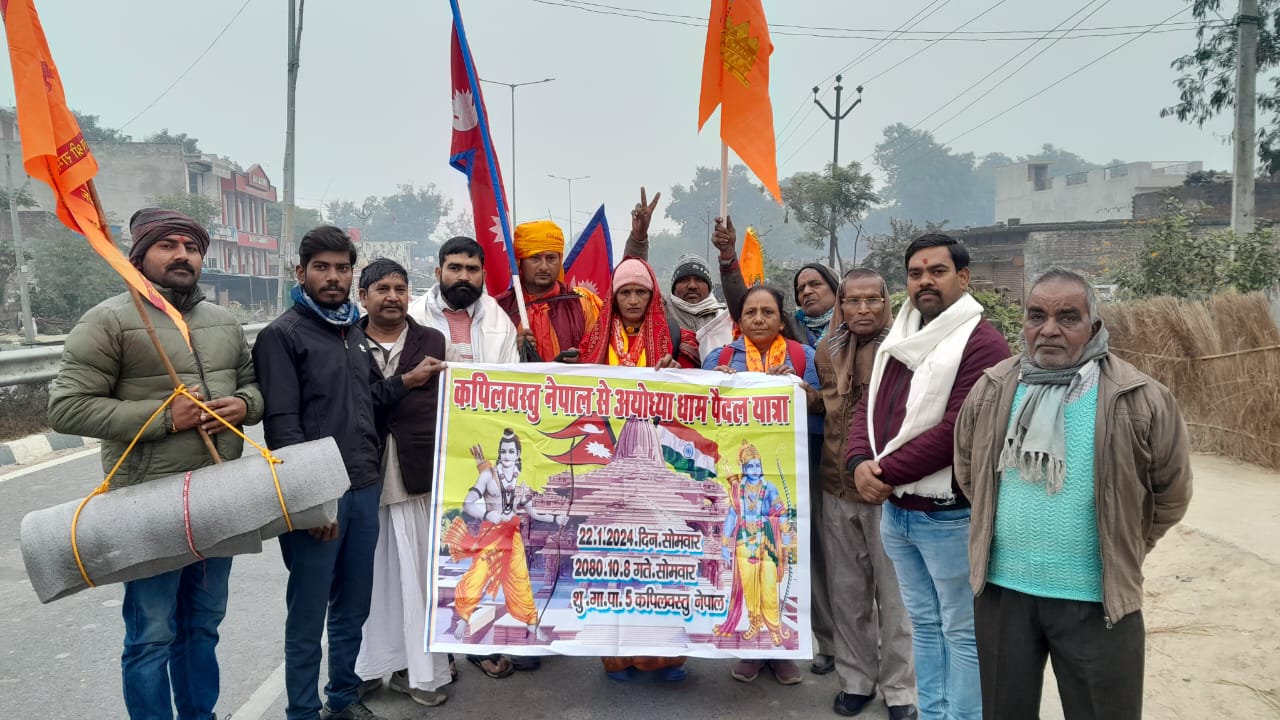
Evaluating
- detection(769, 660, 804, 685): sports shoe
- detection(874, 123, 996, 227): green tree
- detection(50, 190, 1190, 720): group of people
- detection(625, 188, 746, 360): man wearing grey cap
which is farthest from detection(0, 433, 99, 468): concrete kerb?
detection(874, 123, 996, 227): green tree

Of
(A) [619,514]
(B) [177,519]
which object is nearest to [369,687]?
(A) [619,514]

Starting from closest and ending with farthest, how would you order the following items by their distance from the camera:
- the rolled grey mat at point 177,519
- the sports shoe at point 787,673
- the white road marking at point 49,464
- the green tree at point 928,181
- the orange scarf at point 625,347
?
the rolled grey mat at point 177,519, the sports shoe at point 787,673, the orange scarf at point 625,347, the white road marking at point 49,464, the green tree at point 928,181

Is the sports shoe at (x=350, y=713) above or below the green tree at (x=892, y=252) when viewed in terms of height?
below

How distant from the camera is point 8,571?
17.1 ft

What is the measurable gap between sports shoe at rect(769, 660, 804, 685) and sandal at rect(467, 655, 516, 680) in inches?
48.0

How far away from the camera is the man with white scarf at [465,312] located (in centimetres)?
412

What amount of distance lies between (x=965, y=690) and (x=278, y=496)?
244 cm

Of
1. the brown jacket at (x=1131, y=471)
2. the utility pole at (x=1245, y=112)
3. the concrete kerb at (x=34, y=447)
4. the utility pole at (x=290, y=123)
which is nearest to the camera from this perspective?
the brown jacket at (x=1131, y=471)

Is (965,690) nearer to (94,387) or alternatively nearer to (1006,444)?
(1006,444)

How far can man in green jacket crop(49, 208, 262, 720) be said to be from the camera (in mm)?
2816

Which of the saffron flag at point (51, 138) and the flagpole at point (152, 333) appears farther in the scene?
the flagpole at point (152, 333)

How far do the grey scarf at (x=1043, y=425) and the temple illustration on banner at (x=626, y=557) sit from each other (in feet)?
4.41

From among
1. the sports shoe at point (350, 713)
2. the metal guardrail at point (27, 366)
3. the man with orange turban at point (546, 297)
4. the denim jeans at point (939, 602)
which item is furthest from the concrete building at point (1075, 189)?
the sports shoe at point (350, 713)

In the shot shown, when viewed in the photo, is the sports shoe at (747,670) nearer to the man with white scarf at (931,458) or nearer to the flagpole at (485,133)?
the man with white scarf at (931,458)
